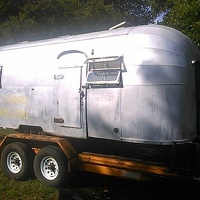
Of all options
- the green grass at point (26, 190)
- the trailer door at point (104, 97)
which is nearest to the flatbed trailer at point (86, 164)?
the green grass at point (26, 190)

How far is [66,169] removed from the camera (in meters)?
6.04

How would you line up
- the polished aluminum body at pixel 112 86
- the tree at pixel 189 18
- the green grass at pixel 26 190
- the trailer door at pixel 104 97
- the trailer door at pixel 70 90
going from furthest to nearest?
the tree at pixel 189 18 < the trailer door at pixel 70 90 < the green grass at pixel 26 190 < the trailer door at pixel 104 97 < the polished aluminum body at pixel 112 86

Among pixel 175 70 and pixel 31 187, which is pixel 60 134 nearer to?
pixel 31 187

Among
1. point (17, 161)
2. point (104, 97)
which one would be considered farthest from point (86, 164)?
point (17, 161)

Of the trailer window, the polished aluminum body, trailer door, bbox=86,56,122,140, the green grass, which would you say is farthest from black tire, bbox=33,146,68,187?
the trailer window

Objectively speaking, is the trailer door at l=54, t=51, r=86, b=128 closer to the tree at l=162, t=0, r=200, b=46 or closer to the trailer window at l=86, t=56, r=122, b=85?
the trailer window at l=86, t=56, r=122, b=85

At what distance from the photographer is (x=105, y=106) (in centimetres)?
564

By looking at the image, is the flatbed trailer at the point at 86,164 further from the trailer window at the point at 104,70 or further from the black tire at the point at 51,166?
the trailer window at the point at 104,70

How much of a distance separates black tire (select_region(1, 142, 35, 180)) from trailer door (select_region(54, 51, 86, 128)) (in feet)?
3.52

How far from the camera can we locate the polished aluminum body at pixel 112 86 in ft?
16.9

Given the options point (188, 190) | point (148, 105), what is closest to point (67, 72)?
point (148, 105)

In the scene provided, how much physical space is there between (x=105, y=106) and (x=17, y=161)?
8.79 feet

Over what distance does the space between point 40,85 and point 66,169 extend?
6.39 feet

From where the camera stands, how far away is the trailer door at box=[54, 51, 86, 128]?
6000mm
